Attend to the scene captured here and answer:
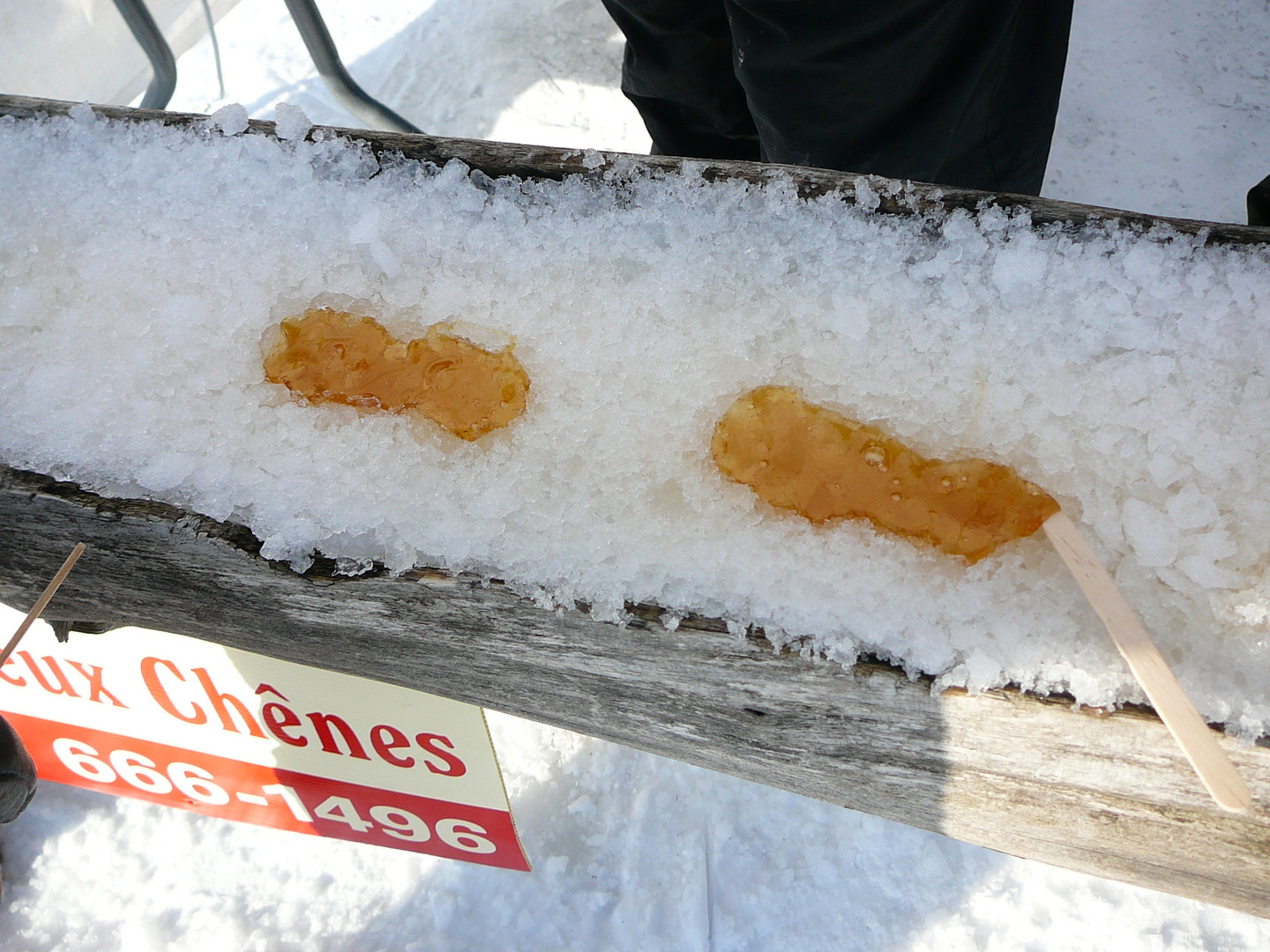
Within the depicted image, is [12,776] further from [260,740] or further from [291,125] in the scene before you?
[291,125]

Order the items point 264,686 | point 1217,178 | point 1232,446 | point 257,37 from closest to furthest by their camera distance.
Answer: point 1232,446, point 264,686, point 1217,178, point 257,37

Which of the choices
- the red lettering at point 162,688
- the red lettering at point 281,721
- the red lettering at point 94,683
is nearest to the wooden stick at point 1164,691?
the red lettering at point 281,721

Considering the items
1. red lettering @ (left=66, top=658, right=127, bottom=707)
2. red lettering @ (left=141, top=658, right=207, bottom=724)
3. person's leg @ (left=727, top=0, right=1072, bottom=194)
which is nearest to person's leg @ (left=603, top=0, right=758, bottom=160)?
person's leg @ (left=727, top=0, right=1072, bottom=194)

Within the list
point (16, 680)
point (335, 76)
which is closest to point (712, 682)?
point (16, 680)

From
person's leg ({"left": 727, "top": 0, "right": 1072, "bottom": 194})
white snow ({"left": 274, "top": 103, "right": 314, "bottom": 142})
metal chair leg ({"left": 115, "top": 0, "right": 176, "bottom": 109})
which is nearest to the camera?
white snow ({"left": 274, "top": 103, "right": 314, "bottom": 142})

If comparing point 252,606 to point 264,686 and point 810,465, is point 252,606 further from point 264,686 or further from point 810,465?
point 810,465

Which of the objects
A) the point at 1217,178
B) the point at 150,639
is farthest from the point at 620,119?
the point at 150,639

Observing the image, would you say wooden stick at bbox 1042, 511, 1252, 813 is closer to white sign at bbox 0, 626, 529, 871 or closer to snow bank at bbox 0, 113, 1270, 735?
snow bank at bbox 0, 113, 1270, 735
